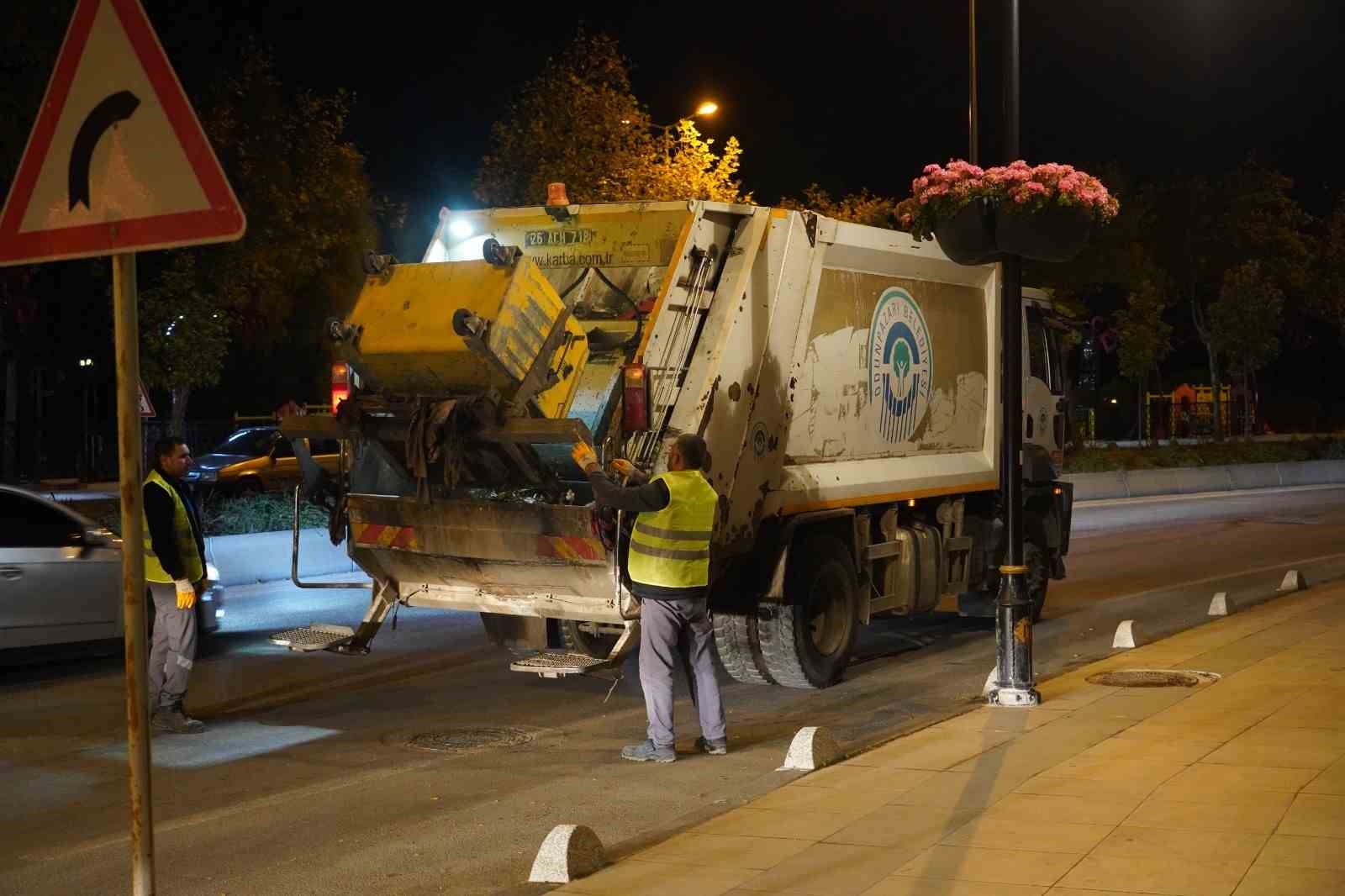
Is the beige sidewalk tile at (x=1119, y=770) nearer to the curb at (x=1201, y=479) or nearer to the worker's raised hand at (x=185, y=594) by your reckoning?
the worker's raised hand at (x=185, y=594)

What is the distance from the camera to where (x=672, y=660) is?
8.53 metres

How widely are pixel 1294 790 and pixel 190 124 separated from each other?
17.9 ft

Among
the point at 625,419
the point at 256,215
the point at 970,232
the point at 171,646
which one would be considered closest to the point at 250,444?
the point at 256,215

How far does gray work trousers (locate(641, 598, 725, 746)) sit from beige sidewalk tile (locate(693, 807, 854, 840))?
4.95ft

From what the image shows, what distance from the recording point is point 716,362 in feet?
31.4

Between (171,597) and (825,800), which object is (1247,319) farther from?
(825,800)

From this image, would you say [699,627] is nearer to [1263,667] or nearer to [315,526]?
[1263,667]

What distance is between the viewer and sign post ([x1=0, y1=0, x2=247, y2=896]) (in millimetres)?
3820

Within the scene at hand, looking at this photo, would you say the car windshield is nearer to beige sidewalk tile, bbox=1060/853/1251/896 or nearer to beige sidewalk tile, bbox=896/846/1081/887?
beige sidewalk tile, bbox=896/846/1081/887

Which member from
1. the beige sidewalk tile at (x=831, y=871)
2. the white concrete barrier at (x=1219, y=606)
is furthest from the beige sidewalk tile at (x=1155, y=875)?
the white concrete barrier at (x=1219, y=606)

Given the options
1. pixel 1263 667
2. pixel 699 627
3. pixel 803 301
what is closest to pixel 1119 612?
pixel 1263 667

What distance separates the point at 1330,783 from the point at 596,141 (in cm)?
1830

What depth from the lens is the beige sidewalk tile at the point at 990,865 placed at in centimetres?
578

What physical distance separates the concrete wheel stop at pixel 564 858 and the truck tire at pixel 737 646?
4.36 meters
